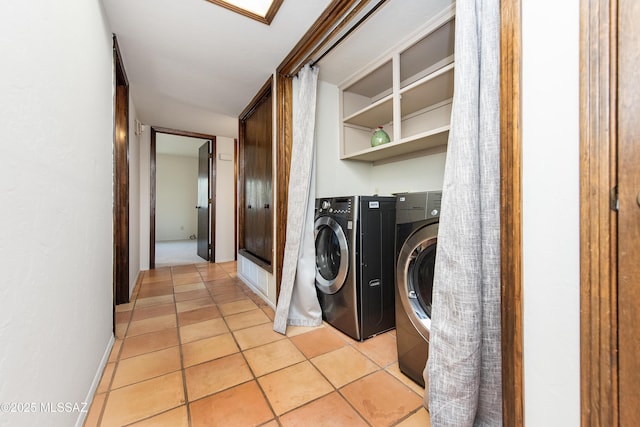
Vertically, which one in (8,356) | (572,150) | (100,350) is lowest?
(100,350)

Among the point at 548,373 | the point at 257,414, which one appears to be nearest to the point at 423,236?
the point at 548,373

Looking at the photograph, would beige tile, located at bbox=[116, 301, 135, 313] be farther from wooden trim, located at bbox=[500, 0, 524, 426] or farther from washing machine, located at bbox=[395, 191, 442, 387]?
wooden trim, located at bbox=[500, 0, 524, 426]

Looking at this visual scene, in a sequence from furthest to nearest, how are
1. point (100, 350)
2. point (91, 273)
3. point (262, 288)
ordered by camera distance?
point (262, 288), point (100, 350), point (91, 273)

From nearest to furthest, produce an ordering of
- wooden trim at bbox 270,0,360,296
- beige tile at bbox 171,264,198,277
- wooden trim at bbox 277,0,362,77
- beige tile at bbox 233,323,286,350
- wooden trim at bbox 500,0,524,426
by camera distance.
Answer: wooden trim at bbox 500,0,524,426
wooden trim at bbox 277,0,362,77
beige tile at bbox 233,323,286,350
wooden trim at bbox 270,0,360,296
beige tile at bbox 171,264,198,277

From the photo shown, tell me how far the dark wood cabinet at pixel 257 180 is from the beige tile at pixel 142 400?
1098 mm

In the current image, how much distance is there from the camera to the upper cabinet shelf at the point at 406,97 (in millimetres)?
1549

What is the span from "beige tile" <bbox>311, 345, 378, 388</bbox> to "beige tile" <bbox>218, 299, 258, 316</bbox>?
0.95 metres

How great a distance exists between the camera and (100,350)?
1.31m

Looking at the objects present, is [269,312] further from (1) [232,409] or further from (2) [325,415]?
(2) [325,415]

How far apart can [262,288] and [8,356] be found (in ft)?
6.41

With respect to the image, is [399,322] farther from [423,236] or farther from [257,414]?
[257,414]

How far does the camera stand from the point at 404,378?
1.29 metres

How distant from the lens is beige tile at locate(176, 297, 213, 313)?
2.21m

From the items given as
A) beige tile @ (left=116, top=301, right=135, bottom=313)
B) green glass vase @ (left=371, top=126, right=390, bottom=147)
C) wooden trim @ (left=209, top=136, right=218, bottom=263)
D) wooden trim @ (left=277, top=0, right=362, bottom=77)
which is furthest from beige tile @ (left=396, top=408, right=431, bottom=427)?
wooden trim @ (left=209, top=136, right=218, bottom=263)
